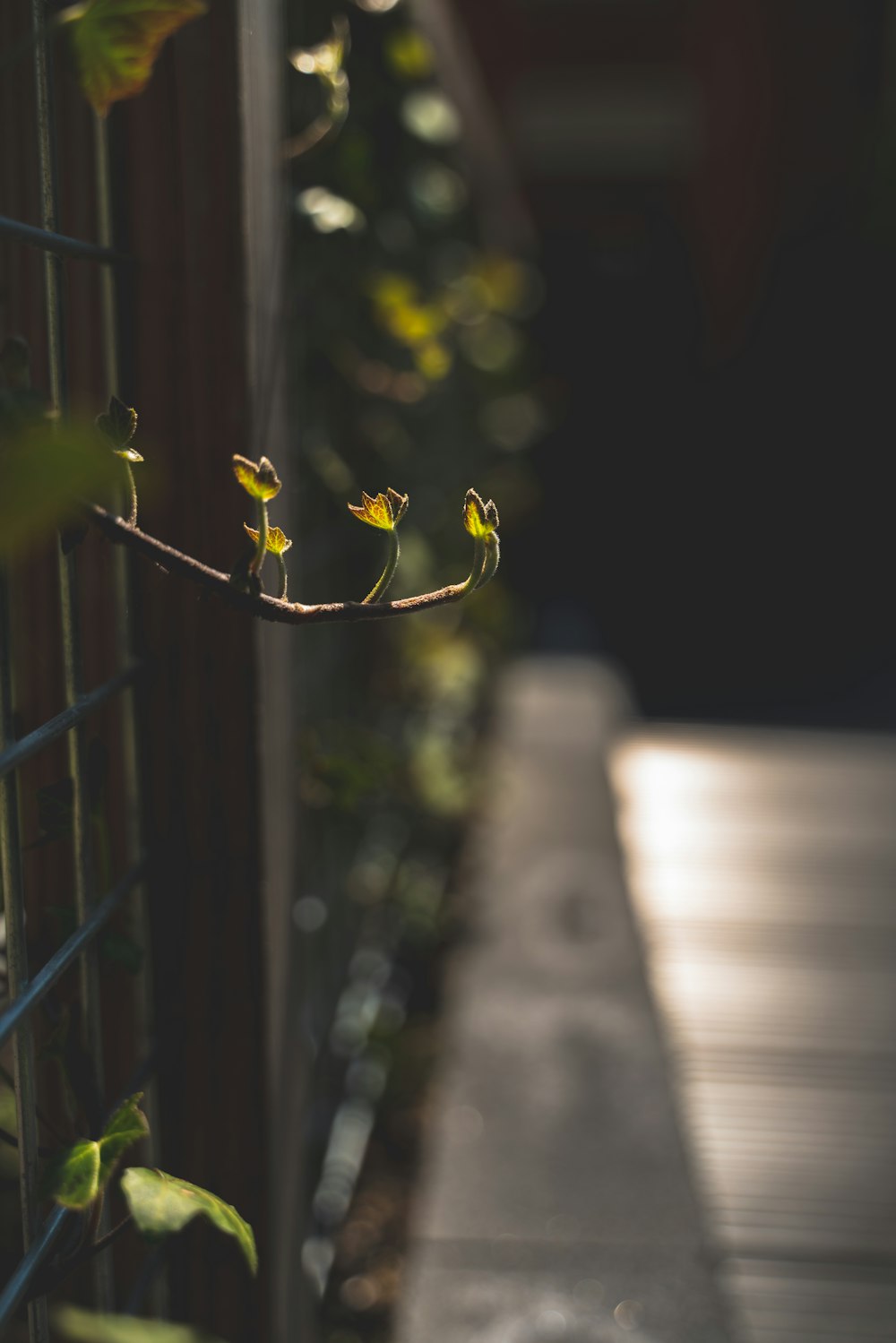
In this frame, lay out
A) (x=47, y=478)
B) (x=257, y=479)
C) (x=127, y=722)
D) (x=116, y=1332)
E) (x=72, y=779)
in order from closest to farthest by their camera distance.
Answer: (x=47, y=478) < (x=116, y=1332) < (x=257, y=479) < (x=72, y=779) < (x=127, y=722)

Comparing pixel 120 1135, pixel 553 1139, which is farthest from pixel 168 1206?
pixel 553 1139

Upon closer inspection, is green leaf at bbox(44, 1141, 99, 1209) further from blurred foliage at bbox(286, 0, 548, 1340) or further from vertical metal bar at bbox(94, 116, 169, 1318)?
blurred foliage at bbox(286, 0, 548, 1340)

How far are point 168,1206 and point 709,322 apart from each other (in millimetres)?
8964

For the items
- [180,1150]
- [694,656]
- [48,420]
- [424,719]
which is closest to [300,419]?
[180,1150]

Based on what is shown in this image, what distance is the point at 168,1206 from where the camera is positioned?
0.70m

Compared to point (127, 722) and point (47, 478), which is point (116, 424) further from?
point (127, 722)

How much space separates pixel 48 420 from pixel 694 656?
5.56 m

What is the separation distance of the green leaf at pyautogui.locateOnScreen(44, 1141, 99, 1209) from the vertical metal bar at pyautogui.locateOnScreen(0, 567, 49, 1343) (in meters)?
0.03

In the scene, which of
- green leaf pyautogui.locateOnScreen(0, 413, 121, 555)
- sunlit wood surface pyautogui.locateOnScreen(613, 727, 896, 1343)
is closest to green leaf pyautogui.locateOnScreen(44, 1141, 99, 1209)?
green leaf pyautogui.locateOnScreen(0, 413, 121, 555)

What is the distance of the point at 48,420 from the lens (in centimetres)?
63

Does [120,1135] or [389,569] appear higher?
[389,569]

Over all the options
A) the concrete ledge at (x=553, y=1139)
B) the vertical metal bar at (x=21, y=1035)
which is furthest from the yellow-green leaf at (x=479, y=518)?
the concrete ledge at (x=553, y=1139)

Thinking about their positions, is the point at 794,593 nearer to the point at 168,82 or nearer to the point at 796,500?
the point at 796,500

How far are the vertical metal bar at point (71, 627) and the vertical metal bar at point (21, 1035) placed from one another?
0.09m
